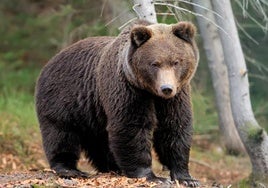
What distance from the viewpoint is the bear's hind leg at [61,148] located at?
9.30 m

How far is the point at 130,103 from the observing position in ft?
27.0

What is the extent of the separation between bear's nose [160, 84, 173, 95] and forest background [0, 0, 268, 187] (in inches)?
79.3

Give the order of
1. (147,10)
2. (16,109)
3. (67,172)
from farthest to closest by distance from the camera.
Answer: (16,109) → (147,10) → (67,172)

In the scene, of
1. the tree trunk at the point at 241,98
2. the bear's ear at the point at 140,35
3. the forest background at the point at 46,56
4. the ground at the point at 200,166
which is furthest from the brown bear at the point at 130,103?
the tree trunk at the point at 241,98

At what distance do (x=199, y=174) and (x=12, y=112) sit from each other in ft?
12.5

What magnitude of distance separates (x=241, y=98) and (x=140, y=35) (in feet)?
9.53

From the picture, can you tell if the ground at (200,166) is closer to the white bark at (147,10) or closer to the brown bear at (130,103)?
the brown bear at (130,103)

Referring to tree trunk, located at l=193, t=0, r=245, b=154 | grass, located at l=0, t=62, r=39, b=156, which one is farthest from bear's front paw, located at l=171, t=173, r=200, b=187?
tree trunk, located at l=193, t=0, r=245, b=154

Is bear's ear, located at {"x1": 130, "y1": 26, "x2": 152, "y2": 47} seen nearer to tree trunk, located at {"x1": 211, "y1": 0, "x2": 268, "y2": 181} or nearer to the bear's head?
the bear's head

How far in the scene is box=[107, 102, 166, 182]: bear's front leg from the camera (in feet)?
27.0

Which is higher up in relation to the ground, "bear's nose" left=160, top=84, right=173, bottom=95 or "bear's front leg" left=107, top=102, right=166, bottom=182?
"bear's nose" left=160, top=84, right=173, bottom=95

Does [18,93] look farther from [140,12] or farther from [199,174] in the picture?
[140,12]

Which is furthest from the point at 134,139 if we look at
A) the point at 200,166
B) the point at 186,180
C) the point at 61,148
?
the point at 200,166

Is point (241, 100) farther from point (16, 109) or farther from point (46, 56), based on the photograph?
point (46, 56)
